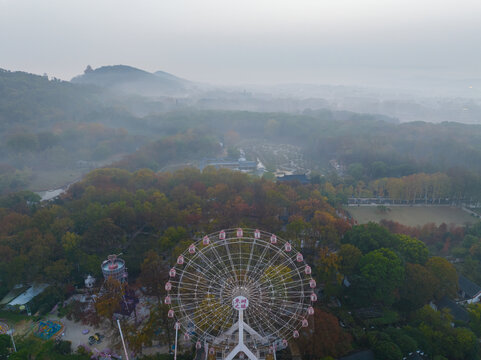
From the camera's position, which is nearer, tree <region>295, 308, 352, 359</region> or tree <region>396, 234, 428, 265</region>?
tree <region>295, 308, 352, 359</region>

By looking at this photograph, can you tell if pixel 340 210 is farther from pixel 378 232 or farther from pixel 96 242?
pixel 96 242

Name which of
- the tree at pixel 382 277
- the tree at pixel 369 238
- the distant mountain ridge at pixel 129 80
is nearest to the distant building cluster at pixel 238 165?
the tree at pixel 369 238

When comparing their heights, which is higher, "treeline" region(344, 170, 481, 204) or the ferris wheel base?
the ferris wheel base

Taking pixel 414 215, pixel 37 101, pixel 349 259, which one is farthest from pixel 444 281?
pixel 37 101

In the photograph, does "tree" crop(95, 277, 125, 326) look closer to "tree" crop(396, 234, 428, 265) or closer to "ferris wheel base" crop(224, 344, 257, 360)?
"ferris wheel base" crop(224, 344, 257, 360)

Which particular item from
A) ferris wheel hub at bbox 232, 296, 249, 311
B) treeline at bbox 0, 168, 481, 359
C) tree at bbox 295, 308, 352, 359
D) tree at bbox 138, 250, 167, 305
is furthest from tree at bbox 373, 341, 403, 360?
tree at bbox 138, 250, 167, 305

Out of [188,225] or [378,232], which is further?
[188,225]

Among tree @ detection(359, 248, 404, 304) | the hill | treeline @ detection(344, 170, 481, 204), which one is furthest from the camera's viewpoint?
the hill

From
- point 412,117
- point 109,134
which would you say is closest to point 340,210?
point 109,134
